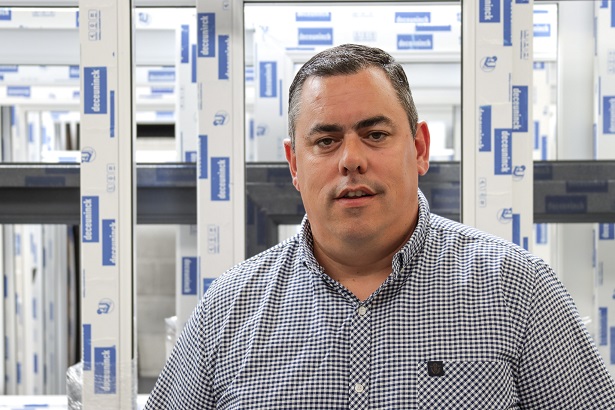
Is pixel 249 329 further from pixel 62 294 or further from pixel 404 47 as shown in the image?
pixel 62 294

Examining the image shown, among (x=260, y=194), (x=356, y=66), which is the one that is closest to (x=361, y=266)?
(x=356, y=66)

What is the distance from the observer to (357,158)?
49.0 inches

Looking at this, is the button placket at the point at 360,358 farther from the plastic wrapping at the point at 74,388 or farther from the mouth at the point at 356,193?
the plastic wrapping at the point at 74,388

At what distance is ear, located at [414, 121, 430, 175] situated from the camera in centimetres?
136

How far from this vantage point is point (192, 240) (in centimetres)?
348

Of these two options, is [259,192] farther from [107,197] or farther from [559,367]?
[559,367]

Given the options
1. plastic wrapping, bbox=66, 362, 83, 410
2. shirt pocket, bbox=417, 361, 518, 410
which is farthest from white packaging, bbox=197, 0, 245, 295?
shirt pocket, bbox=417, 361, 518, 410

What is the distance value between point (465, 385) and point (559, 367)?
0.47ft

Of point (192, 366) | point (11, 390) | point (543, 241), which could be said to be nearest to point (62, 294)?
point (11, 390)

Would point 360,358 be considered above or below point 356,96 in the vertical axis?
below

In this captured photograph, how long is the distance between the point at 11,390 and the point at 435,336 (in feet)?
22.3

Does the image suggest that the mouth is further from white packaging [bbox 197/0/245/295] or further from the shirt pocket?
white packaging [bbox 197/0/245/295]

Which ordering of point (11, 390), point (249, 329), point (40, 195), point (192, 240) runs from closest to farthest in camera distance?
point (249, 329), point (40, 195), point (192, 240), point (11, 390)

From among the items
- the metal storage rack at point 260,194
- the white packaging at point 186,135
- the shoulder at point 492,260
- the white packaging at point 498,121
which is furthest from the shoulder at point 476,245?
the white packaging at point 186,135
